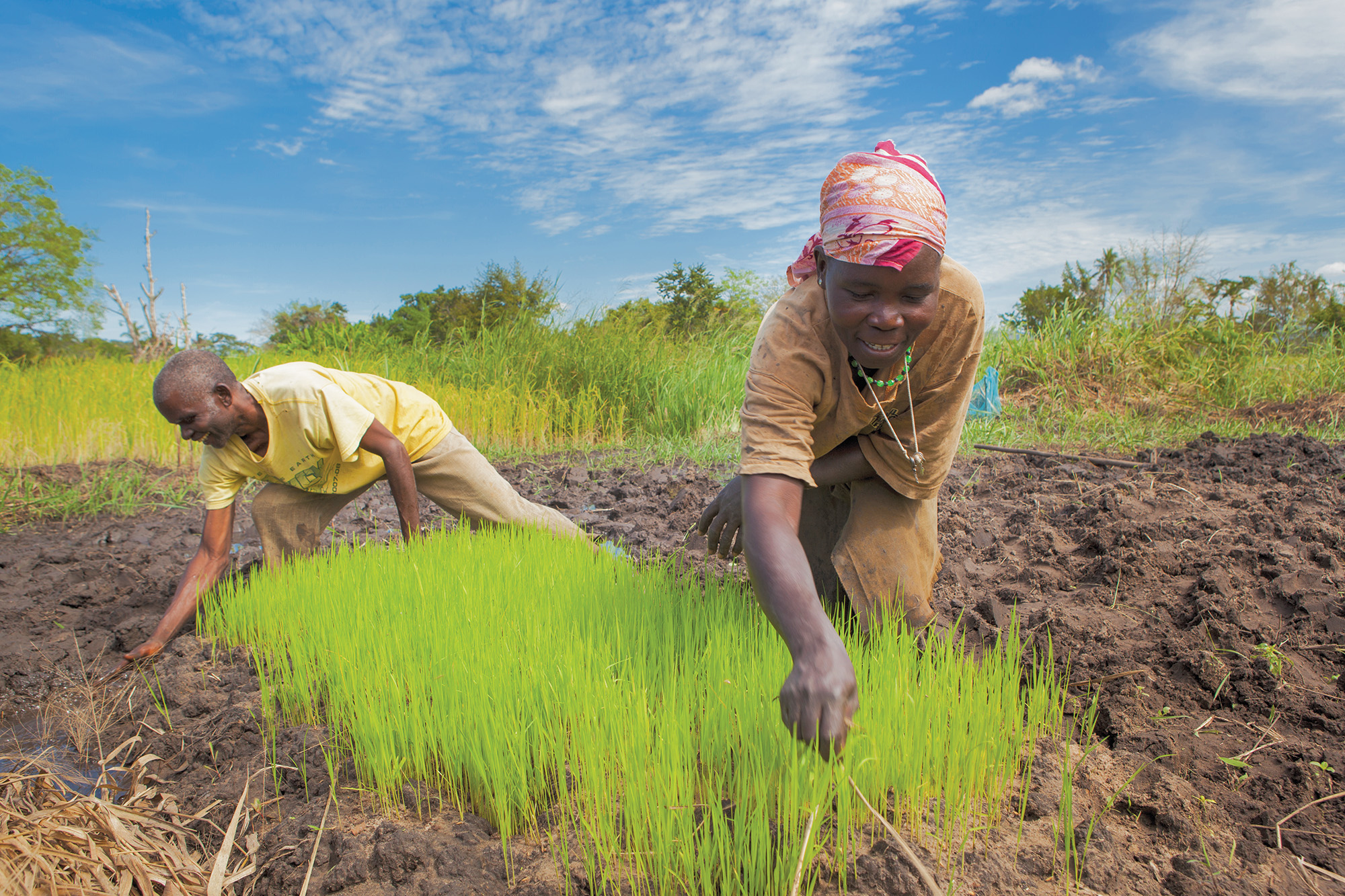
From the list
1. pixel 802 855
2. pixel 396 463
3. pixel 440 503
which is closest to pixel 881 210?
pixel 802 855

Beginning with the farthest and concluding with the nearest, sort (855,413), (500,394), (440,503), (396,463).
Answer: (500,394)
(440,503)
(396,463)
(855,413)

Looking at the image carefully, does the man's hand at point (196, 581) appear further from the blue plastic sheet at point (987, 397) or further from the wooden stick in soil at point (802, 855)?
the blue plastic sheet at point (987, 397)

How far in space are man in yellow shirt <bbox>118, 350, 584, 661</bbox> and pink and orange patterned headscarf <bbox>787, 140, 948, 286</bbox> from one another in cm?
207

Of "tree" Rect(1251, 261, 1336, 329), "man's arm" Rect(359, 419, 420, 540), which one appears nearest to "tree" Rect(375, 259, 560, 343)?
"man's arm" Rect(359, 419, 420, 540)

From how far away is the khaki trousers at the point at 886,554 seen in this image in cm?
254

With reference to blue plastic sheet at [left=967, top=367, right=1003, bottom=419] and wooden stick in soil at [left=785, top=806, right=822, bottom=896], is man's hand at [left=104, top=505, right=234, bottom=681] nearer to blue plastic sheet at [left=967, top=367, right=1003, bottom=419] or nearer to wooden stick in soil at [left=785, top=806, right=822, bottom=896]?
wooden stick in soil at [left=785, top=806, right=822, bottom=896]

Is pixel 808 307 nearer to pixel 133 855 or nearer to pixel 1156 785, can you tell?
pixel 1156 785

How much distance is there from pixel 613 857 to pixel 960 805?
741 mm

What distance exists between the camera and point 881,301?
1.68m

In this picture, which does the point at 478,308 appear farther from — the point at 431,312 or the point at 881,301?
the point at 881,301

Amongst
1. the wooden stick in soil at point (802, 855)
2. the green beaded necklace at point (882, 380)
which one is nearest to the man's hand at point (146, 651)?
the wooden stick in soil at point (802, 855)

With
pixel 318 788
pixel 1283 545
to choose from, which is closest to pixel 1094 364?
pixel 1283 545

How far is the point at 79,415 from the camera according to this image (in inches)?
256

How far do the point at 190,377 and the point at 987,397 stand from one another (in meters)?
7.26
